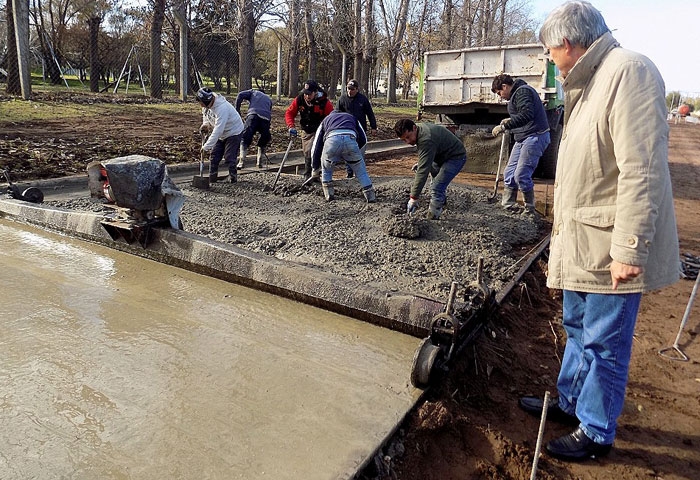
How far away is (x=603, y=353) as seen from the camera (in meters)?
2.09

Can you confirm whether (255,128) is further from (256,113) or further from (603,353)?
(603,353)

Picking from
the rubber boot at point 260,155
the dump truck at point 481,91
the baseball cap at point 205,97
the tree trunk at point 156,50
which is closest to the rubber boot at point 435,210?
the baseball cap at point 205,97

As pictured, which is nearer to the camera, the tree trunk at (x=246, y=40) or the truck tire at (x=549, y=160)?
the truck tire at (x=549, y=160)

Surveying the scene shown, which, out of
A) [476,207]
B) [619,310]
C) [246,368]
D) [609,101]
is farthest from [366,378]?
[476,207]

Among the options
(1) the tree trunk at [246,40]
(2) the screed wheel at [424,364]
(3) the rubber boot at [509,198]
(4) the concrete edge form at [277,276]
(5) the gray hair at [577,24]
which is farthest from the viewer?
(1) the tree trunk at [246,40]

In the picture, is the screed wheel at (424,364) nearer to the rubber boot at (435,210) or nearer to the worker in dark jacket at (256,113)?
the rubber boot at (435,210)

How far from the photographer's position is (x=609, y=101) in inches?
74.4

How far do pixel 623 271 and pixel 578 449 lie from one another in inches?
31.6

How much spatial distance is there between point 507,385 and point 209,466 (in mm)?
1549

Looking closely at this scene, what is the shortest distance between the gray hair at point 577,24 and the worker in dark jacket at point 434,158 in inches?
122

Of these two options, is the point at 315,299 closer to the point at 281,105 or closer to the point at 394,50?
the point at 281,105

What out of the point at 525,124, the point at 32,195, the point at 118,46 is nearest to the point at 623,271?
the point at 525,124

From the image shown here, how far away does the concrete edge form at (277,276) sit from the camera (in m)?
2.98

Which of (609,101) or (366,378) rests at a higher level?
(609,101)
